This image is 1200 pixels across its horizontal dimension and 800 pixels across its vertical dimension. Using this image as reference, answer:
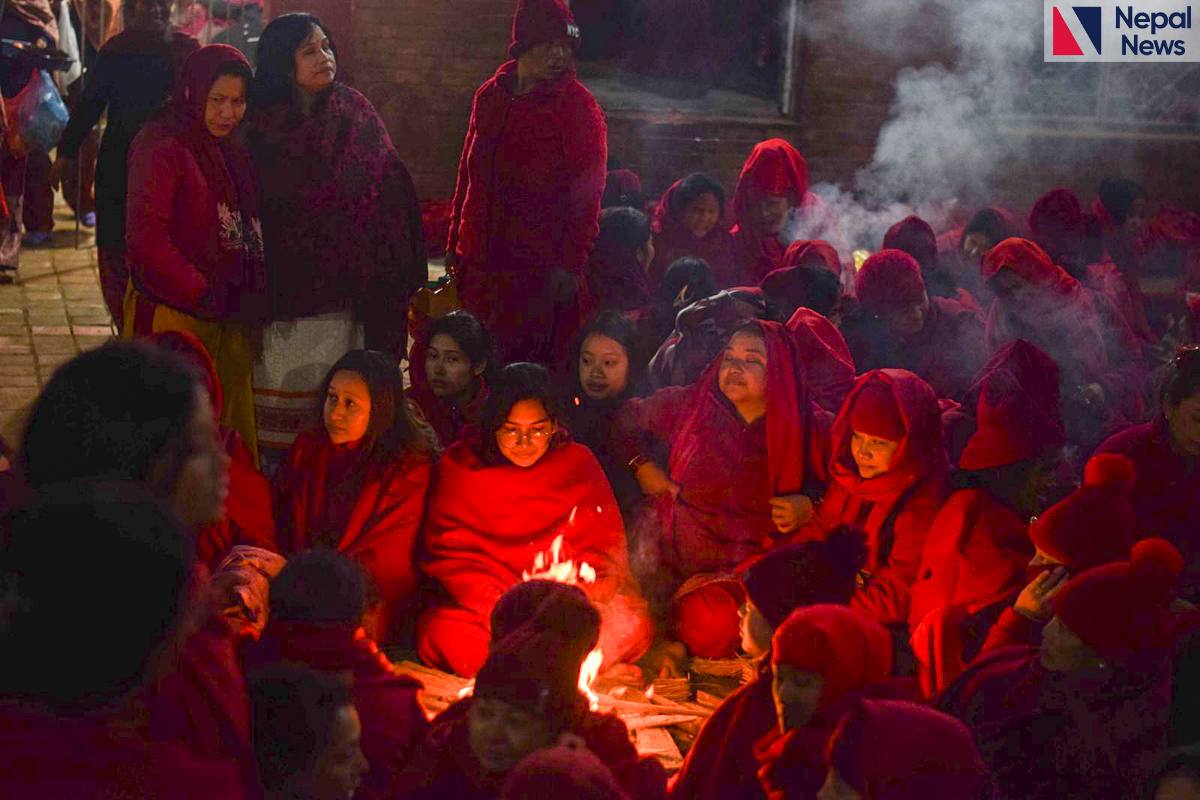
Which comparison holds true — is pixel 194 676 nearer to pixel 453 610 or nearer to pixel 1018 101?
pixel 453 610

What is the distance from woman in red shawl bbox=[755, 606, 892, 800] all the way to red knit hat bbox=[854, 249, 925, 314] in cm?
371

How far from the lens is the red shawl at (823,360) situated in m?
5.83

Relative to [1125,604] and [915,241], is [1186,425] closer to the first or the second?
[1125,604]

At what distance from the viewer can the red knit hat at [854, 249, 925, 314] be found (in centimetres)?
668

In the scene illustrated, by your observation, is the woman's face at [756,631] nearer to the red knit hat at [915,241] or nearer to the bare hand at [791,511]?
the bare hand at [791,511]

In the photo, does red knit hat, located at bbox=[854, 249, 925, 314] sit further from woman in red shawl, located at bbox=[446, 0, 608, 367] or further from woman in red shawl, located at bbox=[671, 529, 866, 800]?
woman in red shawl, located at bbox=[671, 529, 866, 800]

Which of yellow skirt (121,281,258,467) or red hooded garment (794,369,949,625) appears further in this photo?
yellow skirt (121,281,258,467)

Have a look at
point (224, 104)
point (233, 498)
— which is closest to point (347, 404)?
point (233, 498)

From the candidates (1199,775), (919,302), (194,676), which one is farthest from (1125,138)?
(194,676)

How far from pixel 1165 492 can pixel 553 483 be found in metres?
2.05

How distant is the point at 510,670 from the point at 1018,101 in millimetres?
11208

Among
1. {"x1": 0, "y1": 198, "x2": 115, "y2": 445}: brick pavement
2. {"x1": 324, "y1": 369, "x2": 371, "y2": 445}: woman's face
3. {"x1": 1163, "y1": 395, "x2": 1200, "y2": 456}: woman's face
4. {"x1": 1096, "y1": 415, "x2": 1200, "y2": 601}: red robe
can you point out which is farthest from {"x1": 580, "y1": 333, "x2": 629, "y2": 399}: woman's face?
{"x1": 0, "y1": 198, "x2": 115, "y2": 445}: brick pavement

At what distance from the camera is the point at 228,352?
5.73 metres

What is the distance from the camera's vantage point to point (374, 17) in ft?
38.3
